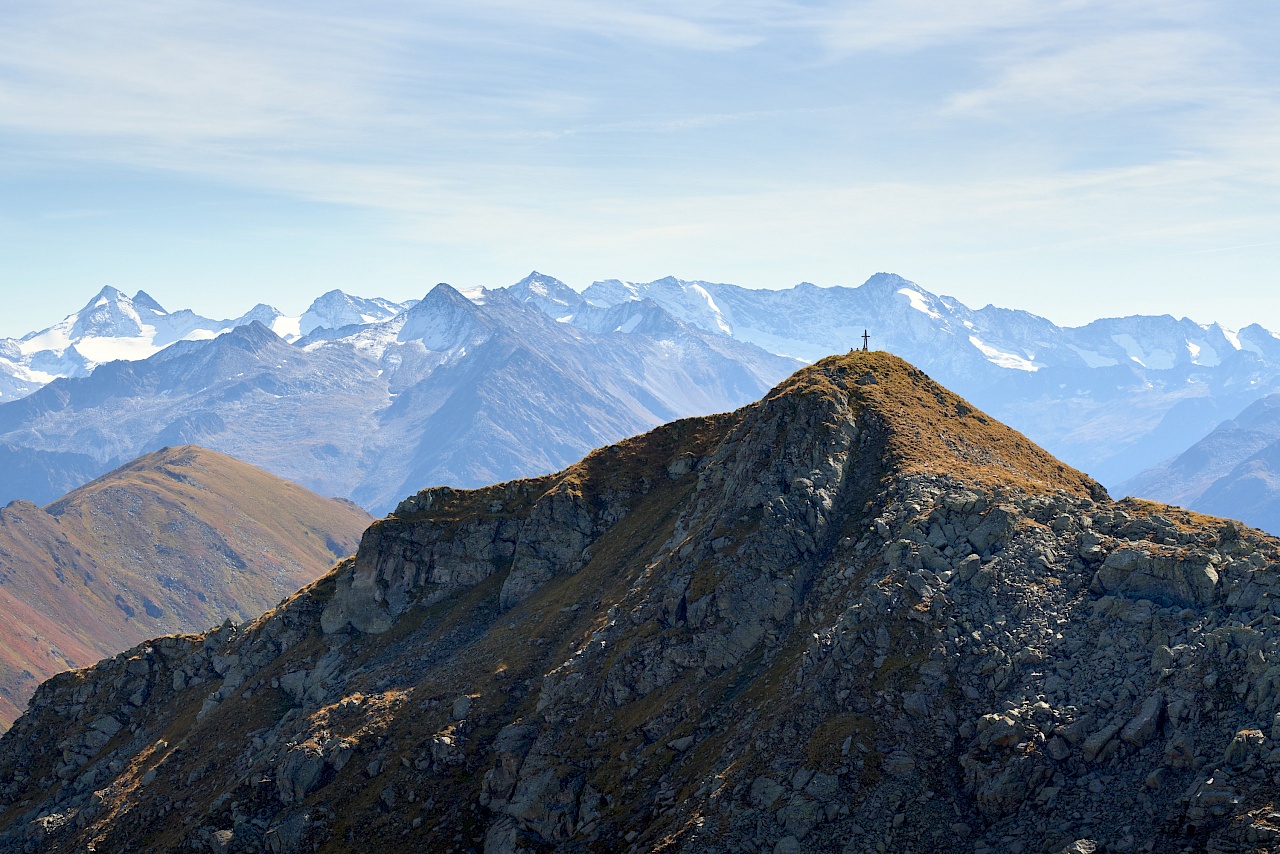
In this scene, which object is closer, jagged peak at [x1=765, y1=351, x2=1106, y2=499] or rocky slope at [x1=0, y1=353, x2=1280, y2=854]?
rocky slope at [x1=0, y1=353, x2=1280, y2=854]

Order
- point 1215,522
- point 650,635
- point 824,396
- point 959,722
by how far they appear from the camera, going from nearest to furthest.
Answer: point 959,722, point 1215,522, point 650,635, point 824,396

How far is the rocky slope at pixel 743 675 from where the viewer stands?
53.8 meters

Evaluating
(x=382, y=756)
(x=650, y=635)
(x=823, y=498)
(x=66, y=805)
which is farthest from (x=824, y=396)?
(x=66, y=805)

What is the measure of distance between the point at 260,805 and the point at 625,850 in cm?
3418

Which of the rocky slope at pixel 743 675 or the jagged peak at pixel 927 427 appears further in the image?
the jagged peak at pixel 927 427

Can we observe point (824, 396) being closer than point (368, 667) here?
Yes

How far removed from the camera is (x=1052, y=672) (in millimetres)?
57594

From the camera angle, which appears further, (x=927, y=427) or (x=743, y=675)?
(x=927, y=427)

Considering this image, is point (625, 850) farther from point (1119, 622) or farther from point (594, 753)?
point (1119, 622)

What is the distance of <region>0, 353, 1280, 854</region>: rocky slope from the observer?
177 ft

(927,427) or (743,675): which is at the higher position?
(927,427)

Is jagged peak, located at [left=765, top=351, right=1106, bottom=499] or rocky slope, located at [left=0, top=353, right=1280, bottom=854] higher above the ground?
jagged peak, located at [left=765, top=351, right=1106, bottom=499]

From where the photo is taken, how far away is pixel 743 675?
69.5 m

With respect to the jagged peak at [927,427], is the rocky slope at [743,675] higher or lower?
lower
